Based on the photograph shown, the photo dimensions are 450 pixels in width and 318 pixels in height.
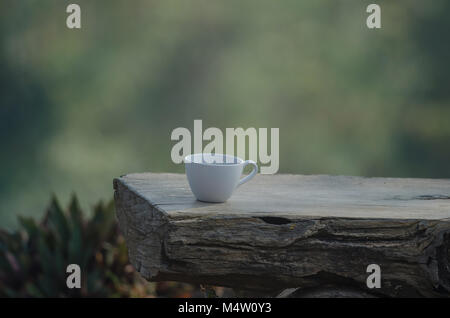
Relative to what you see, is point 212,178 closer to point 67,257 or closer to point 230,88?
point 67,257

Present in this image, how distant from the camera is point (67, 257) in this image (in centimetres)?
261

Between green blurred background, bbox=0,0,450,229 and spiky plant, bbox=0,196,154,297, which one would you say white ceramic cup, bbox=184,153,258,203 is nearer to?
spiky plant, bbox=0,196,154,297

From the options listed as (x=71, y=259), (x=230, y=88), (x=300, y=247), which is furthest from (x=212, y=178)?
(x=230, y=88)

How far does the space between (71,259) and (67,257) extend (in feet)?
0.26

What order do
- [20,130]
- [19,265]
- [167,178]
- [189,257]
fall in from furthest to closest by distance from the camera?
[20,130], [19,265], [167,178], [189,257]

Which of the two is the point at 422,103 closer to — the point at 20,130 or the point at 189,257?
the point at 20,130

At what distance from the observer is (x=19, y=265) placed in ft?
8.50

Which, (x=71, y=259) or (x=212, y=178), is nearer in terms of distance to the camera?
(x=212, y=178)

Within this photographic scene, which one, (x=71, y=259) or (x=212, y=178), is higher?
(x=212, y=178)

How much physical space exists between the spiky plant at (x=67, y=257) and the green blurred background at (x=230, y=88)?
48.4 inches


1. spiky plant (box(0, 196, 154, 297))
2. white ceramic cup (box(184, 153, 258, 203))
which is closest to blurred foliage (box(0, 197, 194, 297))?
spiky plant (box(0, 196, 154, 297))

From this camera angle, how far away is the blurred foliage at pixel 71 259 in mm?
2492

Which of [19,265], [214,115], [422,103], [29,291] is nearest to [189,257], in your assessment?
[29,291]
